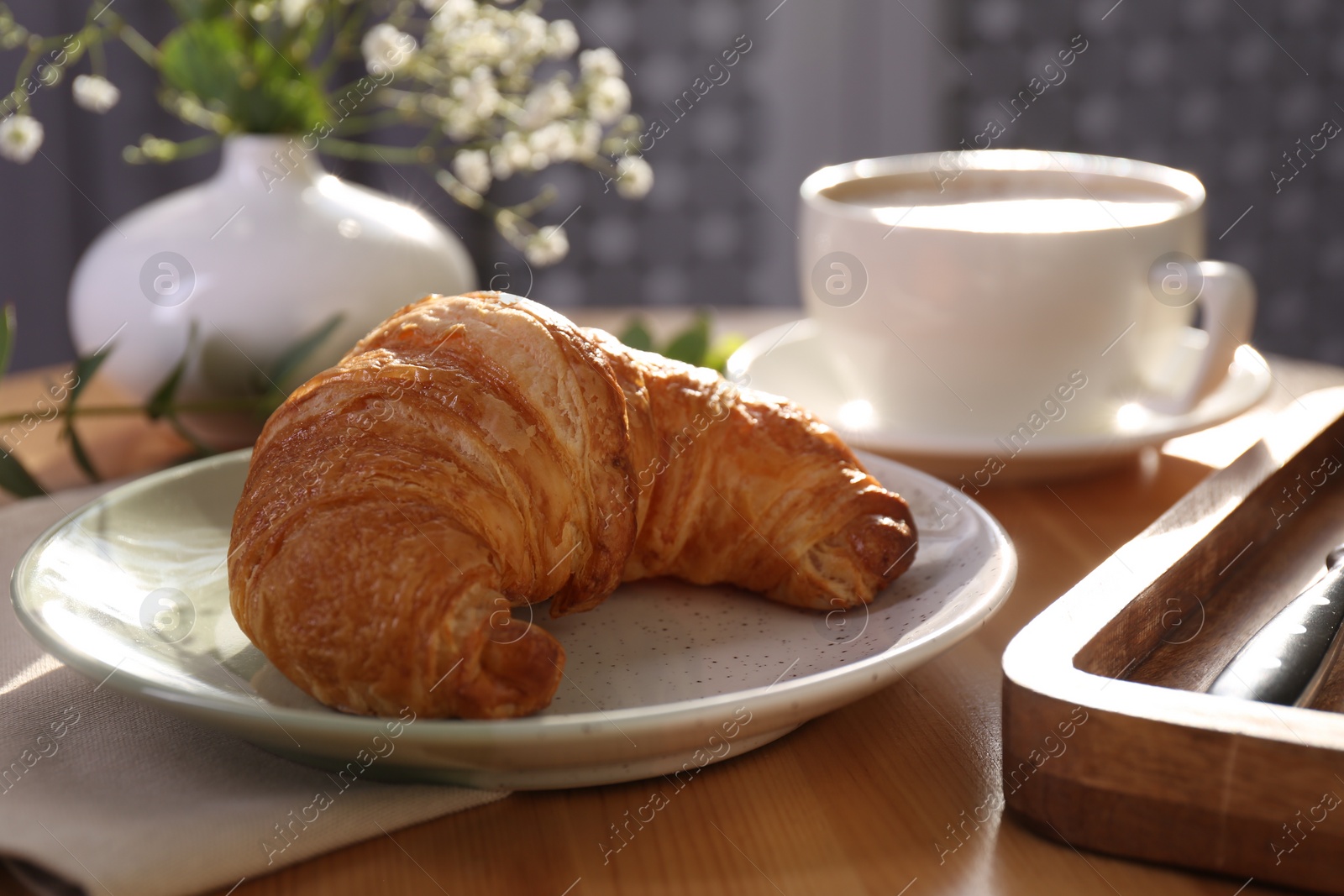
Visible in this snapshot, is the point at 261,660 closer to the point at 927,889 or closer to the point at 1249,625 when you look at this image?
the point at 927,889

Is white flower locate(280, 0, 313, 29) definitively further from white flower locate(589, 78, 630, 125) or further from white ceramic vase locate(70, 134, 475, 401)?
white flower locate(589, 78, 630, 125)

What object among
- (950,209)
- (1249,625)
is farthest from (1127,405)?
→ (1249,625)

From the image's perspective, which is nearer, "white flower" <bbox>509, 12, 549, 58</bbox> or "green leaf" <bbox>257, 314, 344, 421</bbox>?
"green leaf" <bbox>257, 314, 344, 421</bbox>

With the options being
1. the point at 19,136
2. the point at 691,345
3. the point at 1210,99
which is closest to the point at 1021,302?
the point at 691,345

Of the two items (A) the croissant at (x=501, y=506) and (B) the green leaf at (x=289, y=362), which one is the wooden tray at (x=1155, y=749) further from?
(B) the green leaf at (x=289, y=362)

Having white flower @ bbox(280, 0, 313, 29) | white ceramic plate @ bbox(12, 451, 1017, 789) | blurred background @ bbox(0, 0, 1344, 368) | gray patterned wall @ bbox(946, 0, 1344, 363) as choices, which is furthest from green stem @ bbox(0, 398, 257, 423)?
gray patterned wall @ bbox(946, 0, 1344, 363)

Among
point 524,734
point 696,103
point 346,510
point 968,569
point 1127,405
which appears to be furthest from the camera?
point 696,103
